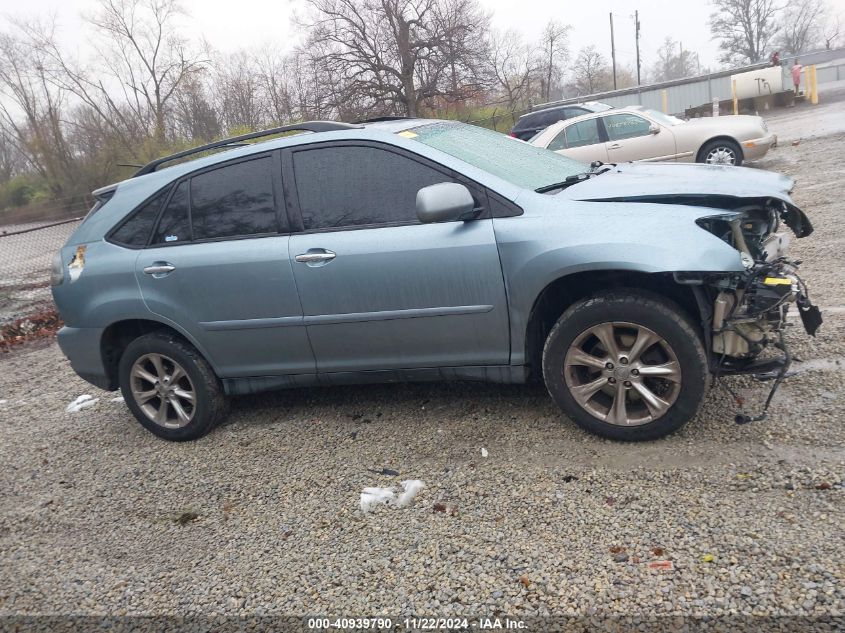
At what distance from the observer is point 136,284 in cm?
411

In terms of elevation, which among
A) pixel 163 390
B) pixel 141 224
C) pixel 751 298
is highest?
pixel 141 224

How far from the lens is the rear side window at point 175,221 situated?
409cm

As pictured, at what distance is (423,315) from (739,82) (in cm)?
2712

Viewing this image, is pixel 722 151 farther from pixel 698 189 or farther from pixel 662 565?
pixel 662 565

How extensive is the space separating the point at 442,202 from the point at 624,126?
928cm

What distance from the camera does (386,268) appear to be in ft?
11.6

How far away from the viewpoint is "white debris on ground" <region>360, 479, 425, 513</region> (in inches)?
126

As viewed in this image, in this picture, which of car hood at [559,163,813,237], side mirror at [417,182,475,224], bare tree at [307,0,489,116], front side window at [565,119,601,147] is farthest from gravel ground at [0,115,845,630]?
bare tree at [307,0,489,116]

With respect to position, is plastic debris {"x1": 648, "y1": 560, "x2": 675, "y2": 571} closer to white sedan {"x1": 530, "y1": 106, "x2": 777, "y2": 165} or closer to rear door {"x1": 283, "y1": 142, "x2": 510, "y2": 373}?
rear door {"x1": 283, "y1": 142, "x2": 510, "y2": 373}

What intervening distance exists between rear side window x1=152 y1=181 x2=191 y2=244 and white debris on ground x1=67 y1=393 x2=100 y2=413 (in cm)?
195

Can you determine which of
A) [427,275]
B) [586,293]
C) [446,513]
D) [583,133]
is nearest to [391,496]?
[446,513]

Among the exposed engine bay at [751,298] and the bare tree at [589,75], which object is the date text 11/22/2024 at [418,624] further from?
the bare tree at [589,75]

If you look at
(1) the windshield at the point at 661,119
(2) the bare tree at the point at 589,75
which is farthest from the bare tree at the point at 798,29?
(1) the windshield at the point at 661,119

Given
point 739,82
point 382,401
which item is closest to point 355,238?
point 382,401
